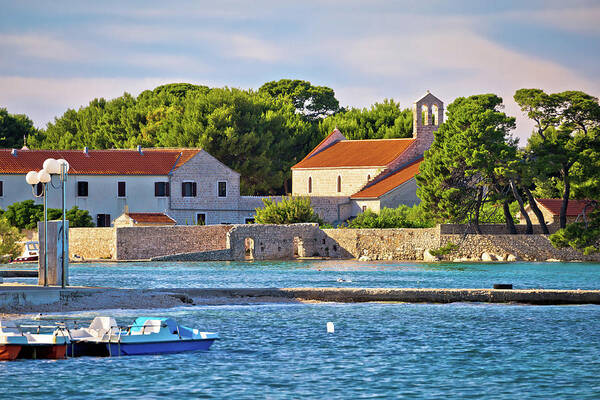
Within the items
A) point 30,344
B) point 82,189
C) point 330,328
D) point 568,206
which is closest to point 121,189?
point 82,189

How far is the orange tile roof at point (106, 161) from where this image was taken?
239 feet

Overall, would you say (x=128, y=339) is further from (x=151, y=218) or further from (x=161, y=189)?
(x=161, y=189)

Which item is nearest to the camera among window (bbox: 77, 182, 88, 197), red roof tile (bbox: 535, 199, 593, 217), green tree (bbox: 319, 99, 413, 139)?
red roof tile (bbox: 535, 199, 593, 217)

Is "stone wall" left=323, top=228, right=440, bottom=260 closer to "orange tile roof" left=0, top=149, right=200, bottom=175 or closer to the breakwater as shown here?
"orange tile roof" left=0, top=149, right=200, bottom=175

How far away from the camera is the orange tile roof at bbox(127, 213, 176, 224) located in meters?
69.5

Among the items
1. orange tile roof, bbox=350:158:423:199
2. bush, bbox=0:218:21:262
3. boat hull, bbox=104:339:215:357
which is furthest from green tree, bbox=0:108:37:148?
boat hull, bbox=104:339:215:357

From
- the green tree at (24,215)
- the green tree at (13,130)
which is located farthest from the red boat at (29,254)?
the green tree at (13,130)

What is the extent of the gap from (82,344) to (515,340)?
39.2ft

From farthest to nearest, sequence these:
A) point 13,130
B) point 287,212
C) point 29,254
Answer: point 13,130 → point 287,212 → point 29,254

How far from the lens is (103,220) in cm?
7362

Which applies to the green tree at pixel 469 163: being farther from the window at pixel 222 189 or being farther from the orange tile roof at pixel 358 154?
the window at pixel 222 189

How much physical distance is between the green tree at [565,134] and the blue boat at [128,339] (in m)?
40.5

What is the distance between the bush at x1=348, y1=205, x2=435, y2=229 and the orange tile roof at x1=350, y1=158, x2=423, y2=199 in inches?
106

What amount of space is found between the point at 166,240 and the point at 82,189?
877cm
